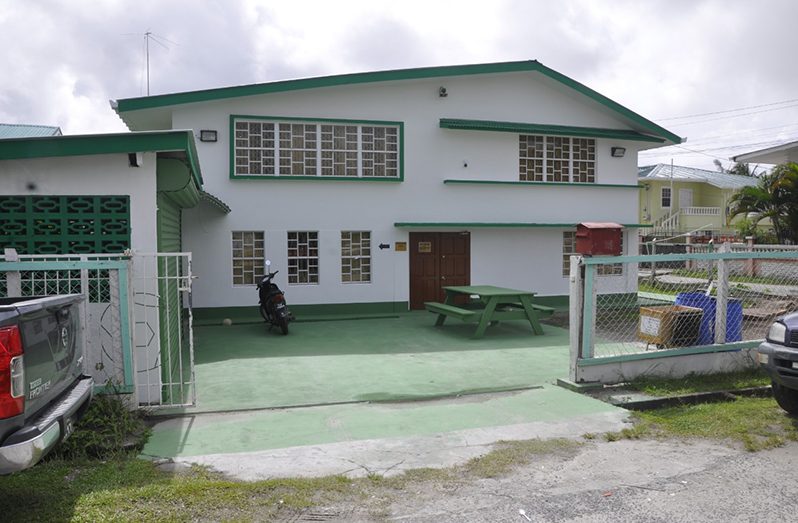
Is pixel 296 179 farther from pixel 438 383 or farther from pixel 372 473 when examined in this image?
pixel 372 473

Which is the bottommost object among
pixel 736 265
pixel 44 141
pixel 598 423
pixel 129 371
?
pixel 598 423

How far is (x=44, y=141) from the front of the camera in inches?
249

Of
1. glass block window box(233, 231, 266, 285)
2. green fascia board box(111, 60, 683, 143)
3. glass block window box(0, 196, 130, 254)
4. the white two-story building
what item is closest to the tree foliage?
green fascia board box(111, 60, 683, 143)

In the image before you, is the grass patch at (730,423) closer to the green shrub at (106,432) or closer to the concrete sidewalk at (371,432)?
the concrete sidewalk at (371,432)

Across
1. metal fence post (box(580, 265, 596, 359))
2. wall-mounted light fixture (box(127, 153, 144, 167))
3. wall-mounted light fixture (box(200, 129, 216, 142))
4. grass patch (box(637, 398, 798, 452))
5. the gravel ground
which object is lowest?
the gravel ground

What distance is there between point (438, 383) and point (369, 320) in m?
6.02

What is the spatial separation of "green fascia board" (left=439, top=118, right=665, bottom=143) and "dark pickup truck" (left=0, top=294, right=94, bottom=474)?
11.9 meters

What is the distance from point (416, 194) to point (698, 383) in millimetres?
8782

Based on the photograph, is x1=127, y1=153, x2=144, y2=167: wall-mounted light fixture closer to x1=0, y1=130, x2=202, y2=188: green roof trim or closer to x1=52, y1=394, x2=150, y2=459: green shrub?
x1=0, y1=130, x2=202, y2=188: green roof trim

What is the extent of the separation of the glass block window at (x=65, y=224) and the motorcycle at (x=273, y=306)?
536 cm

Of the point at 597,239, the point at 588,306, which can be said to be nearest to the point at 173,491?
the point at 588,306

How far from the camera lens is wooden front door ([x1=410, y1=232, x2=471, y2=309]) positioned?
51.3 feet

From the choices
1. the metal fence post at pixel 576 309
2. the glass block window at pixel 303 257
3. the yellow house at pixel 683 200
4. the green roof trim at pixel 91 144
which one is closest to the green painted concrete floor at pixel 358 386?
the metal fence post at pixel 576 309

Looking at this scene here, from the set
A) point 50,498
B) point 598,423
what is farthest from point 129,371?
point 598,423
